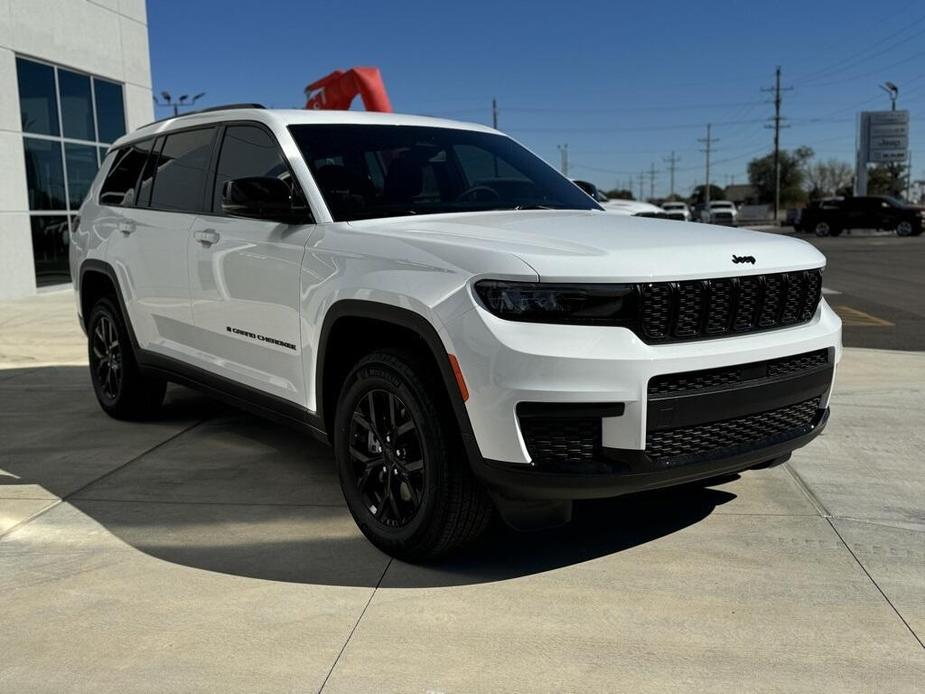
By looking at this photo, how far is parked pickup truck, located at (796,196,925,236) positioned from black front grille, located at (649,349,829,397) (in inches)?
1554

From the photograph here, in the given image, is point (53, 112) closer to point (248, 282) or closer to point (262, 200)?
point (248, 282)

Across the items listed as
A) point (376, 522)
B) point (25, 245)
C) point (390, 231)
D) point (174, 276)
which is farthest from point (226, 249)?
point (25, 245)

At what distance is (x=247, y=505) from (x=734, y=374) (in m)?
2.38

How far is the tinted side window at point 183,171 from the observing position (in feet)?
16.5

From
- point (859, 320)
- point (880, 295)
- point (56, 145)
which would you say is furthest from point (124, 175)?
point (880, 295)

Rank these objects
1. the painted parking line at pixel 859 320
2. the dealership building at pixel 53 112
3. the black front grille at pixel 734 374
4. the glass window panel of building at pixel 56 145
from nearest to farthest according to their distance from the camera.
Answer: the black front grille at pixel 734 374 < the painted parking line at pixel 859 320 < the dealership building at pixel 53 112 < the glass window panel of building at pixel 56 145

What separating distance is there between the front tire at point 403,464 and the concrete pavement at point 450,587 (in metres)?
0.17

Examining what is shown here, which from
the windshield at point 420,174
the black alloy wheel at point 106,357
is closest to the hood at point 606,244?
the windshield at point 420,174

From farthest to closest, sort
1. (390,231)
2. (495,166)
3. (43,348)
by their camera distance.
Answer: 1. (43,348)
2. (495,166)
3. (390,231)

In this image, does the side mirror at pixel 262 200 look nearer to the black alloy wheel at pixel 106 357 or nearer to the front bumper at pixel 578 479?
the front bumper at pixel 578 479

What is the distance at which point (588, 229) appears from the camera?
3.69 m

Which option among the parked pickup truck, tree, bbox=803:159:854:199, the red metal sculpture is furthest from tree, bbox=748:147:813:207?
the red metal sculpture

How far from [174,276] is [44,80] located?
519 inches

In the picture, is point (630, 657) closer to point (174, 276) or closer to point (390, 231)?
point (390, 231)
